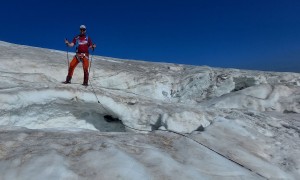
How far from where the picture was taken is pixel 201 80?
69.1ft

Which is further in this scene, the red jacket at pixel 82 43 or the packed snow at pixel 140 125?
the red jacket at pixel 82 43

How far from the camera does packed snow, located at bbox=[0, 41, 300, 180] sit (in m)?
6.51

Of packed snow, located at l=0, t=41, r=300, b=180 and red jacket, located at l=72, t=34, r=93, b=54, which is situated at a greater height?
red jacket, located at l=72, t=34, r=93, b=54

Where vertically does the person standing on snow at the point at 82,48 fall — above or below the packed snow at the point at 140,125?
above

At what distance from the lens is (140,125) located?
1216 cm

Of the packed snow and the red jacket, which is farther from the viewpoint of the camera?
the red jacket

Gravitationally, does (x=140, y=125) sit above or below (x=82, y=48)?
below

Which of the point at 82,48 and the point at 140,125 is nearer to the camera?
the point at 140,125

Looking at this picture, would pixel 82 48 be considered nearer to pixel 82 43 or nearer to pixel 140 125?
pixel 82 43

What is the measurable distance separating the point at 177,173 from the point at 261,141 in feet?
11.9

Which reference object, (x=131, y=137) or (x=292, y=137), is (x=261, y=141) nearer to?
(x=292, y=137)

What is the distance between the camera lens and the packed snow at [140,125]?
651 cm

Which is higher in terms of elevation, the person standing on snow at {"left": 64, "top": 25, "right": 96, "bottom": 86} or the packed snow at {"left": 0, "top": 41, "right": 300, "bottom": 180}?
the person standing on snow at {"left": 64, "top": 25, "right": 96, "bottom": 86}

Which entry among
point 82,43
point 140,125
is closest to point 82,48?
point 82,43
